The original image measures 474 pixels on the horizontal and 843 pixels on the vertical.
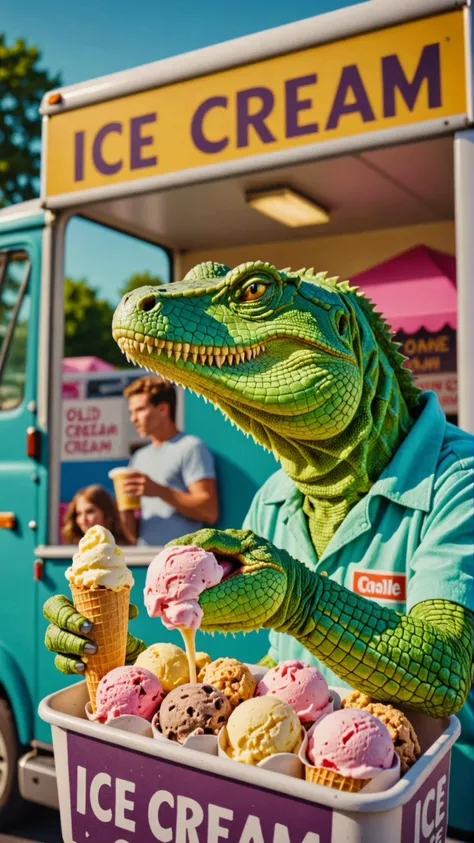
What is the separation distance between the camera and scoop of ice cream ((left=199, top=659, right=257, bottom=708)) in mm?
1339

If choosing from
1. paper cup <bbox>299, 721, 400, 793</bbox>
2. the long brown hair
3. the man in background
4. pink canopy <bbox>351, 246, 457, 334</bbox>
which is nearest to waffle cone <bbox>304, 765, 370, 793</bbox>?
paper cup <bbox>299, 721, 400, 793</bbox>

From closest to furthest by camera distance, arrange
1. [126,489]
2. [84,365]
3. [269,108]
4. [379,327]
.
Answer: [379,327]
[269,108]
[126,489]
[84,365]

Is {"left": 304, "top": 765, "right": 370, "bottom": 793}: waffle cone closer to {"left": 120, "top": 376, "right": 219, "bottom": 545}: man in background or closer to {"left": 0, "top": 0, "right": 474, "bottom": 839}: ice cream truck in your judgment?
{"left": 0, "top": 0, "right": 474, "bottom": 839}: ice cream truck

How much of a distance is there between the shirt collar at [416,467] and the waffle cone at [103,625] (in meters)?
0.59

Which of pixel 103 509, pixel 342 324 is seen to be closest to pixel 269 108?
pixel 342 324

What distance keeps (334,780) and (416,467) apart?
0.71 metres

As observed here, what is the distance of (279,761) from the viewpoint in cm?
114

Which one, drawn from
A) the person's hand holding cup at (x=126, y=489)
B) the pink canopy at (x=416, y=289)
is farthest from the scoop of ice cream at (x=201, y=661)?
the pink canopy at (x=416, y=289)

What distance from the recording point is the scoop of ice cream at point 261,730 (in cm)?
117

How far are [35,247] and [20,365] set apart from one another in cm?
51

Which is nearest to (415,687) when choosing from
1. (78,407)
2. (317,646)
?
(317,646)

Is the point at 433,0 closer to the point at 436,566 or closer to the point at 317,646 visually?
the point at 436,566

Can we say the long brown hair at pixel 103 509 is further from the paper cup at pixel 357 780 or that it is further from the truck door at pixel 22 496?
the paper cup at pixel 357 780

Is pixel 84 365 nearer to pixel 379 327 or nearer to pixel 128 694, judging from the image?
pixel 379 327
